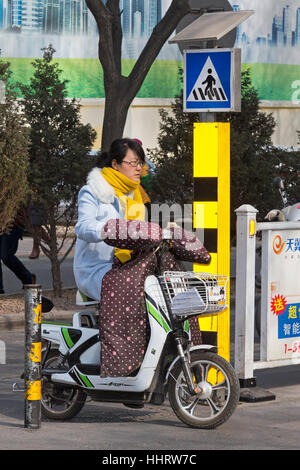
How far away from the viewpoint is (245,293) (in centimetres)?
827

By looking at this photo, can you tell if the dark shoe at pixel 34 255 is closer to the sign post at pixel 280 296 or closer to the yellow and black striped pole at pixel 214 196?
the sign post at pixel 280 296

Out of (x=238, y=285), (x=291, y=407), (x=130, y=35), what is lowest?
(x=291, y=407)

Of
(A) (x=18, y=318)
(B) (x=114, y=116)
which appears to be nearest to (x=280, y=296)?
(A) (x=18, y=318)

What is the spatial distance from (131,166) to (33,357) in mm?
1383

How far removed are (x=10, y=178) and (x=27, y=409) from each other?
6.47 m

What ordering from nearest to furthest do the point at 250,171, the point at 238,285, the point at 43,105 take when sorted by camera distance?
the point at 238,285
the point at 43,105
the point at 250,171

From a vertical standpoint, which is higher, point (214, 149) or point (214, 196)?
point (214, 149)

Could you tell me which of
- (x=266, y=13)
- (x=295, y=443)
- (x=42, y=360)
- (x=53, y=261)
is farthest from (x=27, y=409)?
(x=266, y=13)

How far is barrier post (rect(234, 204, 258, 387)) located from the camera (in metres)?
8.22

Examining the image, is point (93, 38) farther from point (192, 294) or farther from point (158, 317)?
point (192, 294)

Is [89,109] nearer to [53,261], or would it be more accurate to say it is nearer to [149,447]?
[53,261]

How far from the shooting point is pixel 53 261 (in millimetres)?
14711

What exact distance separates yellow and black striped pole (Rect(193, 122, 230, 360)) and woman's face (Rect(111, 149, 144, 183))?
1.97 ft

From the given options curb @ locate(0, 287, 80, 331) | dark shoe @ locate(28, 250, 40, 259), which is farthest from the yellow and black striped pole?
dark shoe @ locate(28, 250, 40, 259)
